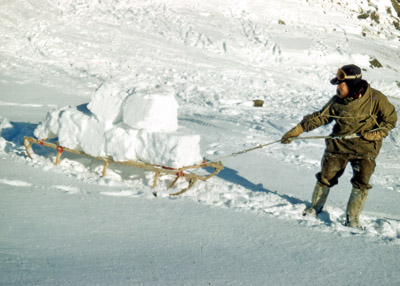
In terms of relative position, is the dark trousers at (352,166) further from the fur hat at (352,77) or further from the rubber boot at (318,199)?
the fur hat at (352,77)

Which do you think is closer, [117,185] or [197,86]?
[117,185]

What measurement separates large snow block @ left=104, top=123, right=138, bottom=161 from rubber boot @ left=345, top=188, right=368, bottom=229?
2360mm

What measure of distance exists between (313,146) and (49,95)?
6475 millimetres

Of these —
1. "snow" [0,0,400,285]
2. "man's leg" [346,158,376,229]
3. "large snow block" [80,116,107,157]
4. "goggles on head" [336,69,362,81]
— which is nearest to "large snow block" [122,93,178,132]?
"snow" [0,0,400,285]

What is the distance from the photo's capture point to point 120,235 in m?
2.88

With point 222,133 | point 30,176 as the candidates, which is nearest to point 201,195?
point 30,176

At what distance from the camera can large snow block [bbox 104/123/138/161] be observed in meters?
4.04

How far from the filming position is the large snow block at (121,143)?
4.04 metres

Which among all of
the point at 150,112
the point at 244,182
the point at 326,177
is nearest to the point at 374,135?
the point at 326,177

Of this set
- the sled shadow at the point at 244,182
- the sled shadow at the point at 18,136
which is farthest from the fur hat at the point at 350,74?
the sled shadow at the point at 18,136

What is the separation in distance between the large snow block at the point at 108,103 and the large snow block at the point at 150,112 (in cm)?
12

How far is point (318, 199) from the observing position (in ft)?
12.5

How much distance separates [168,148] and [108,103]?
3.04ft

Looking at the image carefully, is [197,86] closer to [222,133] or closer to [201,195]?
[222,133]
